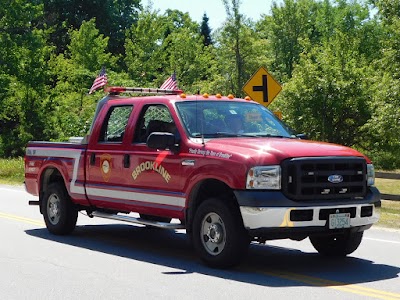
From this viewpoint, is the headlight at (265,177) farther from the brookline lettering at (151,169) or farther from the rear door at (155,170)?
the brookline lettering at (151,169)

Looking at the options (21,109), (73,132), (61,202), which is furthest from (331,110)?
(61,202)

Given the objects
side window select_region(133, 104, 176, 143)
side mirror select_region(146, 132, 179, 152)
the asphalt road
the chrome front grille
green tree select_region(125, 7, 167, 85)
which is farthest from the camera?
green tree select_region(125, 7, 167, 85)

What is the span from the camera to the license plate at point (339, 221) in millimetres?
8758

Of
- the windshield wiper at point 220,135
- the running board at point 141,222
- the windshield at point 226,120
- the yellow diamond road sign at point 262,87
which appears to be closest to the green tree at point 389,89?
the yellow diamond road sign at point 262,87

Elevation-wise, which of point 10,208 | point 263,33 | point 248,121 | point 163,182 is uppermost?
point 263,33

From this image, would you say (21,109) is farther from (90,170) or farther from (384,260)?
(384,260)

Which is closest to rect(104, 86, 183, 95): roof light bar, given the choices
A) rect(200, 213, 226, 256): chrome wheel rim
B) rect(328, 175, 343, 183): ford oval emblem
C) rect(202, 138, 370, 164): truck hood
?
rect(202, 138, 370, 164): truck hood

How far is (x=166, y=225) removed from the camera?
9.52m

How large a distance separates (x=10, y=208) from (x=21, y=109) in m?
23.6

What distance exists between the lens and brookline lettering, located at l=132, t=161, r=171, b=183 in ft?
31.9

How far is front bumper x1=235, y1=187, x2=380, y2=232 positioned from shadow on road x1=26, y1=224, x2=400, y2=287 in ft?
1.79

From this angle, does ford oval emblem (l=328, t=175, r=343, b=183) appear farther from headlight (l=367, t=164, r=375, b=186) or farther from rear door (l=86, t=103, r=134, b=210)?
rear door (l=86, t=103, r=134, b=210)

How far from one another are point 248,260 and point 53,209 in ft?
12.0

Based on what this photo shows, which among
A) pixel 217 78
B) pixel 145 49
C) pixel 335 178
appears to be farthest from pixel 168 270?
pixel 145 49
